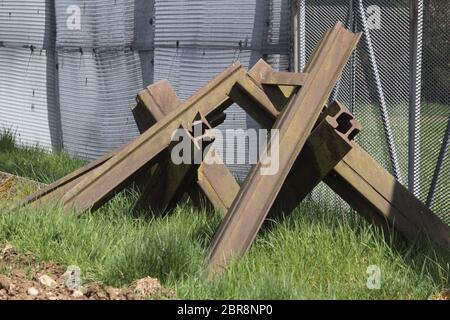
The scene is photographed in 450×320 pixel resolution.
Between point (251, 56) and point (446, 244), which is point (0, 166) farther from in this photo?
point (446, 244)

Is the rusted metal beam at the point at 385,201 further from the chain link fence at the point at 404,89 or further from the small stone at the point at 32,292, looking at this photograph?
the small stone at the point at 32,292

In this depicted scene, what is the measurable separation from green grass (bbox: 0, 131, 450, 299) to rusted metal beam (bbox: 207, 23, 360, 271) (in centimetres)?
13

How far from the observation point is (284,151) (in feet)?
17.7

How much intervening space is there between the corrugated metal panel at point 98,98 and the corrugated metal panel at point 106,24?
124mm

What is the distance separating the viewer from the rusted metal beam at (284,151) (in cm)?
516

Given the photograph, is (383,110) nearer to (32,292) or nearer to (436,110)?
(436,110)

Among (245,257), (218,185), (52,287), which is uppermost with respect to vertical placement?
(218,185)

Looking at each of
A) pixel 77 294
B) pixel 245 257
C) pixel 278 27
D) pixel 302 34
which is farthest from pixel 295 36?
pixel 77 294

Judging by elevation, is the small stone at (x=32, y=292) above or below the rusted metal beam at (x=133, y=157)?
below

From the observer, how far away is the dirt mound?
4734 mm

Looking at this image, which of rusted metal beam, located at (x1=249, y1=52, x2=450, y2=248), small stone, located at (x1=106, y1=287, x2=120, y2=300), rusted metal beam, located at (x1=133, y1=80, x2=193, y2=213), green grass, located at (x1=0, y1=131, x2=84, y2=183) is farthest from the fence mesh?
green grass, located at (x1=0, y1=131, x2=84, y2=183)

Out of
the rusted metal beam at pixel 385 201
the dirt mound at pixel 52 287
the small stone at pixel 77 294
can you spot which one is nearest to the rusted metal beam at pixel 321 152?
the rusted metal beam at pixel 385 201

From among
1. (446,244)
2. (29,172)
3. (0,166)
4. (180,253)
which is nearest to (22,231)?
(180,253)

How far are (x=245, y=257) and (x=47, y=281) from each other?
1023 mm
